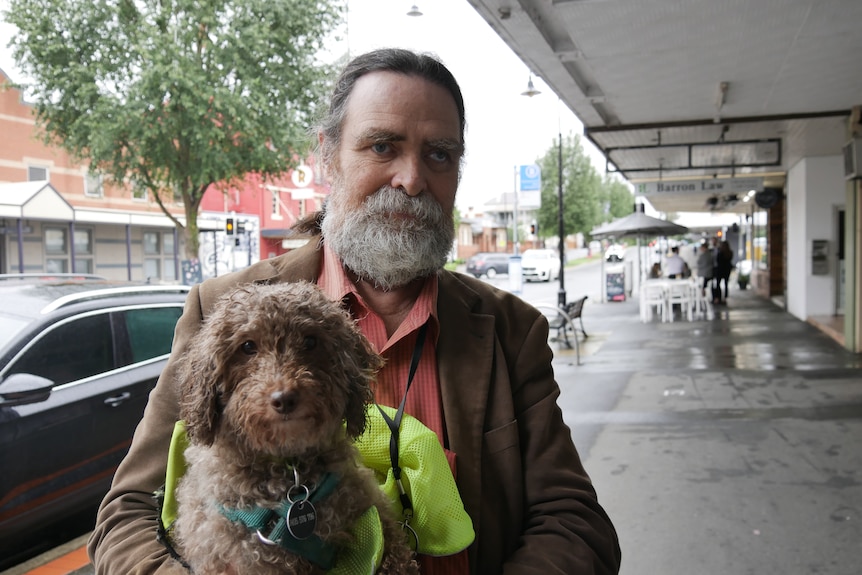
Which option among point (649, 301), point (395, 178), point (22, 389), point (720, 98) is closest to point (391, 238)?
point (395, 178)

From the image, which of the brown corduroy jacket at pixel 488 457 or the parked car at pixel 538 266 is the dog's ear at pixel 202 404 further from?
the parked car at pixel 538 266

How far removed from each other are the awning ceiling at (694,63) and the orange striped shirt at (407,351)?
446 cm

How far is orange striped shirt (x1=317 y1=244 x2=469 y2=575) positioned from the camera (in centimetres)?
189

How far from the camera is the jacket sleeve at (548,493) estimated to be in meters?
1.71

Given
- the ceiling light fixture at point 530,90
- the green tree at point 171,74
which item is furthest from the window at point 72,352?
the ceiling light fixture at point 530,90

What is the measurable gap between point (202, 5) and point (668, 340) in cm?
1588

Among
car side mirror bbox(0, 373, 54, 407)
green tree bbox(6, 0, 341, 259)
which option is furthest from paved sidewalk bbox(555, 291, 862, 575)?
green tree bbox(6, 0, 341, 259)

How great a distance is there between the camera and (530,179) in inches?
847

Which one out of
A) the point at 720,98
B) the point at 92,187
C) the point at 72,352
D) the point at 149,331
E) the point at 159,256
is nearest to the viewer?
the point at 72,352

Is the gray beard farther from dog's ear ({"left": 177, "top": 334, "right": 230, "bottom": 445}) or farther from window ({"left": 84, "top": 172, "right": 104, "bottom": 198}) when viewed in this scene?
window ({"left": 84, "top": 172, "right": 104, "bottom": 198})

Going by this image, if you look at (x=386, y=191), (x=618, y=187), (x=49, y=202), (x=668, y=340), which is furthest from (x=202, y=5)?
(x=618, y=187)

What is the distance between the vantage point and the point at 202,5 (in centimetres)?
2044

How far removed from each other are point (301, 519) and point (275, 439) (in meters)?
0.18

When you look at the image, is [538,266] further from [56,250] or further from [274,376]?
[274,376]
